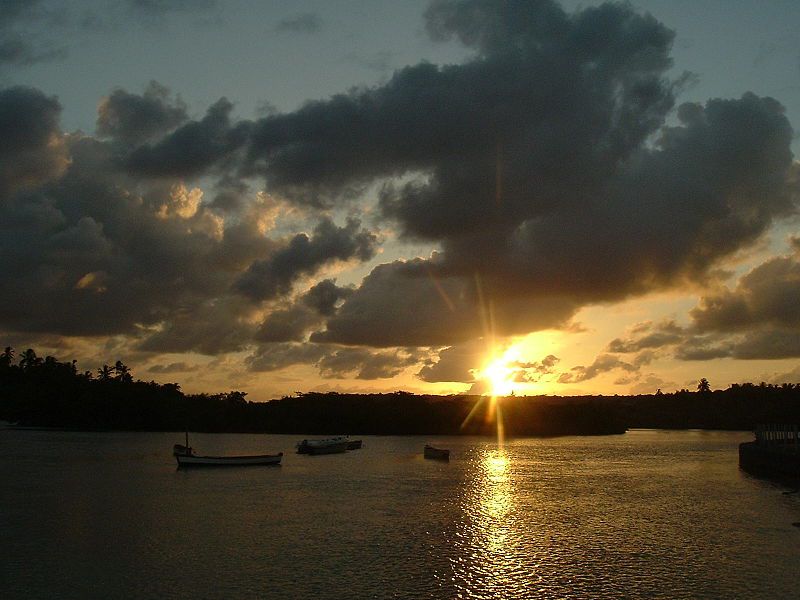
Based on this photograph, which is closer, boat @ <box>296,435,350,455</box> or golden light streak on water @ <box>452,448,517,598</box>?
golden light streak on water @ <box>452,448,517,598</box>

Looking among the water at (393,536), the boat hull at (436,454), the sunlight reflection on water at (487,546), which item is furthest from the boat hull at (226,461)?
the sunlight reflection on water at (487,546)

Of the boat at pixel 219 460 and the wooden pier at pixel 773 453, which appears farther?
the boat at pixel 219 460

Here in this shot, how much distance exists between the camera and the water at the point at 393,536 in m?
35.4

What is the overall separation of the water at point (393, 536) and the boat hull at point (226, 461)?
710cm

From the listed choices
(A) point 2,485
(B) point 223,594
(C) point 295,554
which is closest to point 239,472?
(A) point 2,485

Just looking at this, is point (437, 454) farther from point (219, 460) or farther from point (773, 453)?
point (773, 453)

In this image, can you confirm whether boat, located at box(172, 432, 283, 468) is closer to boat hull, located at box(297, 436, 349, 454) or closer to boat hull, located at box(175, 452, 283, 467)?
boat hull, located at box(175, 452, 283, 467)

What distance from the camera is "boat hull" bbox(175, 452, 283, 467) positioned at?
101 meters

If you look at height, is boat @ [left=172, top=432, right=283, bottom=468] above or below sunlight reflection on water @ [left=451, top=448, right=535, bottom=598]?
above

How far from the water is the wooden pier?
128 inches

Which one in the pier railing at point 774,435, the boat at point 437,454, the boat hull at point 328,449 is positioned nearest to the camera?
the pier railing at point 774,435

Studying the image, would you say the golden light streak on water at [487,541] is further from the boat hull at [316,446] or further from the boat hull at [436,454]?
the boat hull at [316,446]

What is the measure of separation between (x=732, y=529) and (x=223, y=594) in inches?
1383

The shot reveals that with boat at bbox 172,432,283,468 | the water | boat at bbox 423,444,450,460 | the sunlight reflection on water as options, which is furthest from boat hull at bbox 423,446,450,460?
the sunlight reflection on water
